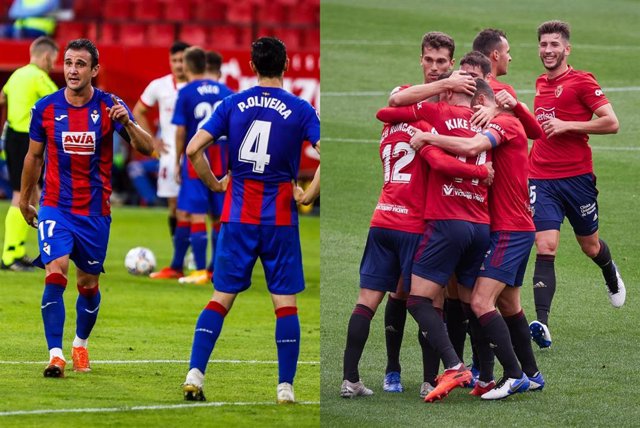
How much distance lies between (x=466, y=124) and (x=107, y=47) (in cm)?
1329

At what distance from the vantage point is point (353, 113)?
55.7ft

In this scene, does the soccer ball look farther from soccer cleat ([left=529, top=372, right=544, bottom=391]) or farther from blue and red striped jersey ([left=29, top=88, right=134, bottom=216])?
soccer cleat ([left=529, top=372, right=544, bottom=391])

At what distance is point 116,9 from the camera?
22.8 metres

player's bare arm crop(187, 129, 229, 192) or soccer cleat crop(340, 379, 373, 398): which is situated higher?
player's bare arm crop(187, 129, 229, 192)

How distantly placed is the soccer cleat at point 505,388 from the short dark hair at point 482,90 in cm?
154

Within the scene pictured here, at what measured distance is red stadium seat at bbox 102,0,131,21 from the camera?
74.6 feet

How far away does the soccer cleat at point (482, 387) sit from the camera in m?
7.58

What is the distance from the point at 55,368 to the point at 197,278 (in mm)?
5215

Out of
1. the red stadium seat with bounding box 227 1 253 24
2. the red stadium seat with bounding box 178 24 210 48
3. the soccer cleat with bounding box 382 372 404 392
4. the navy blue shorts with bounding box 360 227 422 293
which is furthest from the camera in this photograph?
the red stadium seat with bounding box 227 1 253 24

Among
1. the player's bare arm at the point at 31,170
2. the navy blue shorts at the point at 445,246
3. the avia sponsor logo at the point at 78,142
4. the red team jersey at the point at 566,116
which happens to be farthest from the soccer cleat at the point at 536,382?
the player's bare arm at the point at 31,170

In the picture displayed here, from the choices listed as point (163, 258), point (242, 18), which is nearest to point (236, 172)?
point (163, 258)

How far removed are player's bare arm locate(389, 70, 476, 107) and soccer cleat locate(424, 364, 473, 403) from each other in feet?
4.77

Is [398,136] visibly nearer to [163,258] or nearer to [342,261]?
[342,261]

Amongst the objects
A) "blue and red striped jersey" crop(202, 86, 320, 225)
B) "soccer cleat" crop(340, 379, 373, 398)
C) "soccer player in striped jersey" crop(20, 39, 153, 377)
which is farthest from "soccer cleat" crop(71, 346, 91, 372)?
"soccer cleat" crop(340, 379, 373, 398)
